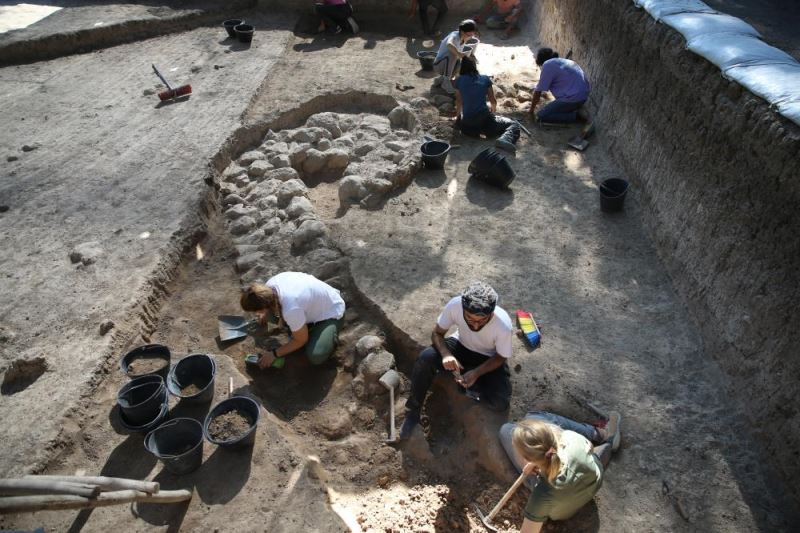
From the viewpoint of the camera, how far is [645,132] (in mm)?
6156

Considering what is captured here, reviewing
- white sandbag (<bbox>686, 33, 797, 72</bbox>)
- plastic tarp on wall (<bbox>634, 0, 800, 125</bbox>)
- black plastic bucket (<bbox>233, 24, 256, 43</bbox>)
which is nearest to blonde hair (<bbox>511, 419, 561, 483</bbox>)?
plastic tarp on wall (<bbox>634, 0, 800, 125</bbox>)

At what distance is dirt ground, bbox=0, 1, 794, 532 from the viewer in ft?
12.1

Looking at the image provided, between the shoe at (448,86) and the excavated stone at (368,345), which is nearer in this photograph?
the excavated stone at (368,345)

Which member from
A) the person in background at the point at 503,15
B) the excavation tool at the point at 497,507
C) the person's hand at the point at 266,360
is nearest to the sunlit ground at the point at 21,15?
the person in background at the point at 503,15

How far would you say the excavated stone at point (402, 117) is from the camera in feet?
25.9

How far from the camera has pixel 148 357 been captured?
14.7 ft

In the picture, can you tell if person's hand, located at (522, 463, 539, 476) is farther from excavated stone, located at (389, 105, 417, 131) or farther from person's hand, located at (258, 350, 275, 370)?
excavated stone, located at (389, 105, 417, 131)

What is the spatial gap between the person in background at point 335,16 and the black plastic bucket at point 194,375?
8.22 m

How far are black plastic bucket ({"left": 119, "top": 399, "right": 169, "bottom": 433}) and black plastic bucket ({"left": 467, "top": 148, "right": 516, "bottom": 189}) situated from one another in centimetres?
434

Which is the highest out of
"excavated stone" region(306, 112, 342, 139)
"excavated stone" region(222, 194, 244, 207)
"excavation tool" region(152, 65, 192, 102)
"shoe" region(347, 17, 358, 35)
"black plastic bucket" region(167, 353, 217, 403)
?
"shoe" region(347, 17, 358, 35)

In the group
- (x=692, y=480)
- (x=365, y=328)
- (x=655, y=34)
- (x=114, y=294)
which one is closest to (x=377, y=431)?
(x=365, y=328)

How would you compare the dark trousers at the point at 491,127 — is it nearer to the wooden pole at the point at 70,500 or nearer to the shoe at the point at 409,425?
the shoe at the point at 409,425

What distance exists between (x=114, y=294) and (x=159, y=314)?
1.50 ft

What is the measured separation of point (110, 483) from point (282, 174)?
4.74m
